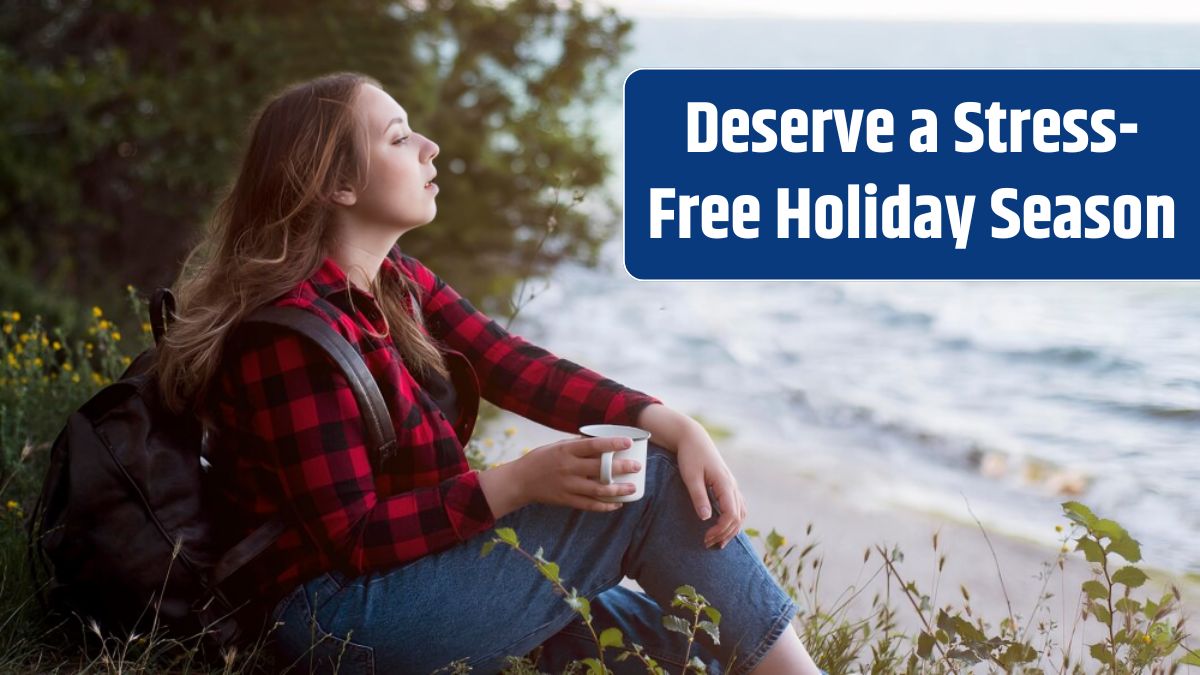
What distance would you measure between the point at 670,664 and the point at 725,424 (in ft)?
20.5

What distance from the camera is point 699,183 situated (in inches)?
239

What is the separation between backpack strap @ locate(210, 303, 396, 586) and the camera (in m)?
2.07

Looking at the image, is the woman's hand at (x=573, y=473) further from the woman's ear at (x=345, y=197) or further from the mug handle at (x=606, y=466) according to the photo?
the woman's ear at (x=345, y=197)

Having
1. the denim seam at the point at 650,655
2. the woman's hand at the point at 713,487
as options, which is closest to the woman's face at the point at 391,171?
the woman's hand at the point at 713,487

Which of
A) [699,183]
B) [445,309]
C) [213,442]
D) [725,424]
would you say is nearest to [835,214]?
[699,183]

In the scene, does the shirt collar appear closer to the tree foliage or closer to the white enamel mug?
the white enamel mug

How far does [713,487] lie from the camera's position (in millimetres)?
2221

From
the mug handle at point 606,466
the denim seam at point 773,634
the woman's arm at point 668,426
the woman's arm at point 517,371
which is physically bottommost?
the denim seam at point 773,634

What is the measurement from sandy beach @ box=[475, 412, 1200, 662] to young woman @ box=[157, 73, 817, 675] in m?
2.84

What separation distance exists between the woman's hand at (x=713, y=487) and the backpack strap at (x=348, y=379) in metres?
0.52

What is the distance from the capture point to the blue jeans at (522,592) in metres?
2.14

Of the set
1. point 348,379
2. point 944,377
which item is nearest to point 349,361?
point 348,379

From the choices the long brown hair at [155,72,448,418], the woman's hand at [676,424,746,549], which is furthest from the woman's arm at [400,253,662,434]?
the woman's hand at [676,424,746,549]

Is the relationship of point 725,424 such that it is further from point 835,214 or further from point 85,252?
point 85,252
